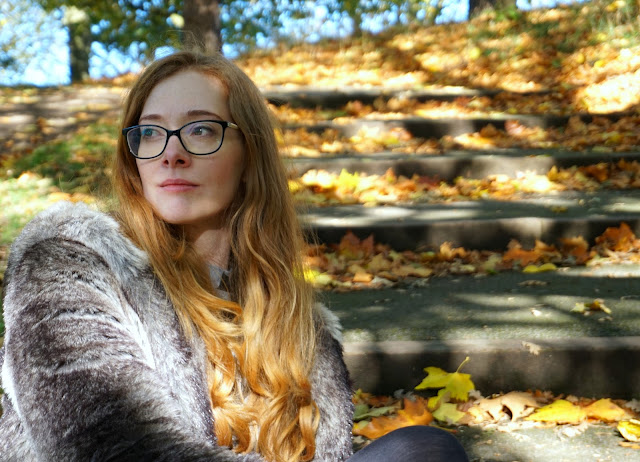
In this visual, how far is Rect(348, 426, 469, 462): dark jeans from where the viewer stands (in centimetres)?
155

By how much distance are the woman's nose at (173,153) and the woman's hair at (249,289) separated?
0.49ft

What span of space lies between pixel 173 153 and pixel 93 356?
61cm

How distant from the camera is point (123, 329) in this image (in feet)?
4.28

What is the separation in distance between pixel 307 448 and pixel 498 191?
10.3 feet

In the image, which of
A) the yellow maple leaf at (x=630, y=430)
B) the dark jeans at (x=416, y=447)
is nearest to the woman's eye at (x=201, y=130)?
the dark jeans at (x=416, y=447)

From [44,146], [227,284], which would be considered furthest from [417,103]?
[227,284]

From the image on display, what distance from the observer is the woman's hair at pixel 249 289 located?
1644 millimetres

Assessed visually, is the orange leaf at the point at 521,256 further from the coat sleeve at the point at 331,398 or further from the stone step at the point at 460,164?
the coat sleeve at the point at 331,398

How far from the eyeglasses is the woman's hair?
0.22 feet

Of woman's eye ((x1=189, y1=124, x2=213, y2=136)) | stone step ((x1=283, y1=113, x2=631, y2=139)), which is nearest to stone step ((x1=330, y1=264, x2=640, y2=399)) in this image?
woman's eye ((x1=189, y1=124, x2=213, y2=136))

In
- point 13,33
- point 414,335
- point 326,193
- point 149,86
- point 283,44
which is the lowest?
point 414,335

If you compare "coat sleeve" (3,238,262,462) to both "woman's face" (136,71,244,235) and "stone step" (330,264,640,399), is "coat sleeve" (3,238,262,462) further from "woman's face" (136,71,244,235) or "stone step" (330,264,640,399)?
"stone step" (330,264,640,399)

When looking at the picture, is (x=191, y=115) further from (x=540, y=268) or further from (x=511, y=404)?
(x=540, y=268)

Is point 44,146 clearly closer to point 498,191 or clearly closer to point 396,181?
point 396,181
